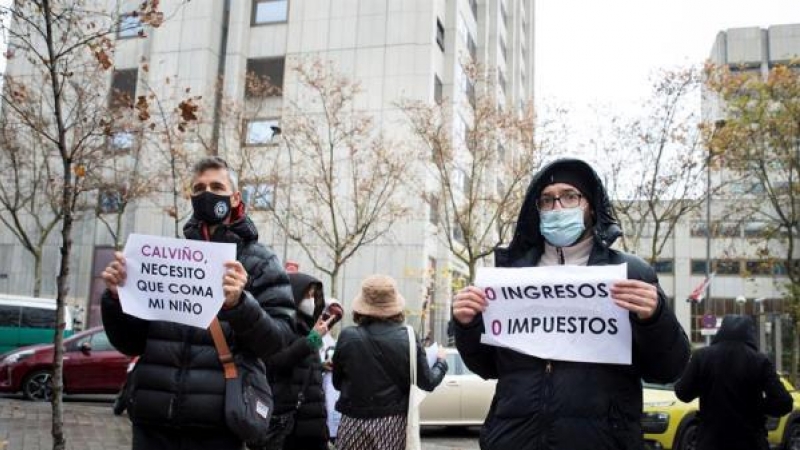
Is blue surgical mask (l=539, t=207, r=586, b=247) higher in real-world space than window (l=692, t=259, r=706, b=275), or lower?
lower

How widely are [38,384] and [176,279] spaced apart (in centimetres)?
1523

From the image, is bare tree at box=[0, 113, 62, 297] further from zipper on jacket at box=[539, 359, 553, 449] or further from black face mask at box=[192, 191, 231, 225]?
zipper on jacket at box=[539, 359, 553, 449]

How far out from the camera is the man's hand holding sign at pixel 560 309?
3.10 meters

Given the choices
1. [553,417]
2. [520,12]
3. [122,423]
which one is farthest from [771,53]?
[553,417]

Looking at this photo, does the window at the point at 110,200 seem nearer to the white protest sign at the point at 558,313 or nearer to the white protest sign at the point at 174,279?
the white protest sign at the point at 174,279

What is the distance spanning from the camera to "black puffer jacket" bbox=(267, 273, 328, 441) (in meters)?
5.70

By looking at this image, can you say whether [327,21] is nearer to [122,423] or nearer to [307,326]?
[122,423]

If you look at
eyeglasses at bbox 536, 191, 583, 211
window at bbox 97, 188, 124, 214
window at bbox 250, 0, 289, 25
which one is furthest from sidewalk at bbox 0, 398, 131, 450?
window at bbox 250, 0, 289, 25

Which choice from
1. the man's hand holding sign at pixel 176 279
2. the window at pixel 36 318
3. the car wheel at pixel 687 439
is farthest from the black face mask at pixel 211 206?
the window at pixel 36 318

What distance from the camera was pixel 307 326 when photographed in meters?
5.96

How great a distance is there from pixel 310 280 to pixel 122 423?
9.02m

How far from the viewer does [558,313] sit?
3.34 metres

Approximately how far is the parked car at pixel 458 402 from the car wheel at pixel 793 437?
16.0 feet

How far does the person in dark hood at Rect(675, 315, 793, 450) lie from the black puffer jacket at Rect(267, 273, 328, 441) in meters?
3.26
